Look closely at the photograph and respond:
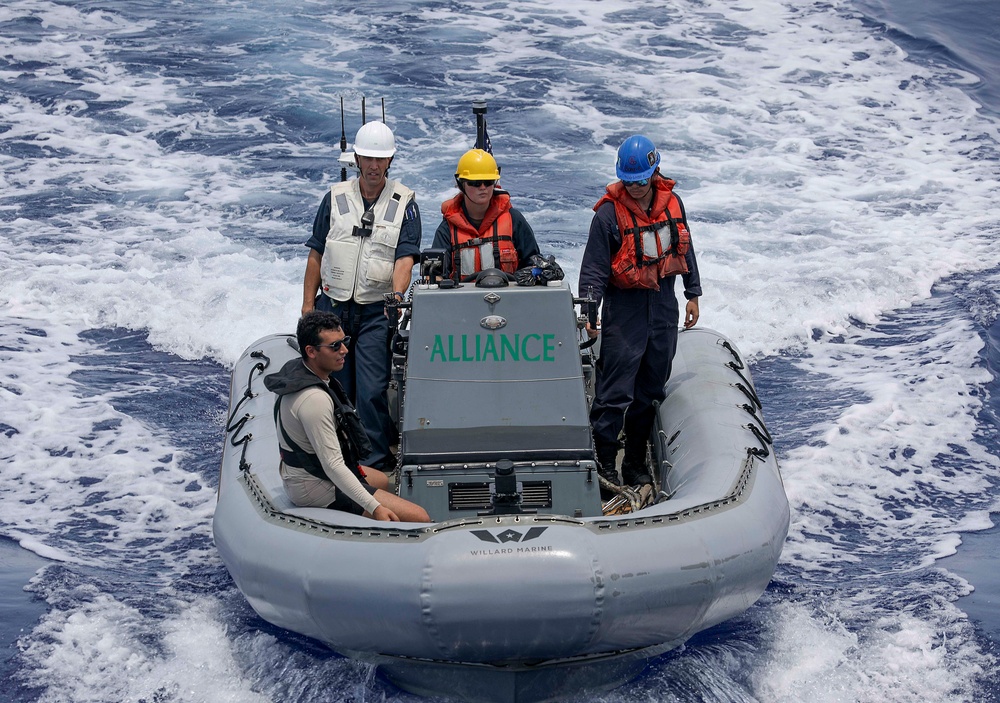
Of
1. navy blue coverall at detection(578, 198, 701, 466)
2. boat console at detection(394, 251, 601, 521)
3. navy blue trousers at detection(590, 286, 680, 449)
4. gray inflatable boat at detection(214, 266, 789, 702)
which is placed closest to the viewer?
gray inflatable boat at detection(214, 266, 789, 702)

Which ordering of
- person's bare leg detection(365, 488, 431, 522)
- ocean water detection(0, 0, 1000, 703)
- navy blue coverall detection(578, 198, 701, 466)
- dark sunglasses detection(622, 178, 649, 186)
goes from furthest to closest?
navy blue coverall detection(578, 198, 701, 466), dark sunglasses detection(622, 178, 649, 186), ocean water detection(0, 0, 1000, 703), person's bare leg detection(365, 488, 431, 522)

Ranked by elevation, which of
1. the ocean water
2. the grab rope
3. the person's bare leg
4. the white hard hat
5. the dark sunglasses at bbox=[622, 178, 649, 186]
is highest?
the white hard hat

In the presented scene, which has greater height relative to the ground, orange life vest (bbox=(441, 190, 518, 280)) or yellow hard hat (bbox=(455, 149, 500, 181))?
yellow hard hat (bbox=(455, 149, 500, 181))

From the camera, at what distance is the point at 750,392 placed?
6266mm

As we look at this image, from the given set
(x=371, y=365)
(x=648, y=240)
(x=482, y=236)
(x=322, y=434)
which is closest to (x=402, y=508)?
(x=322, y=434)

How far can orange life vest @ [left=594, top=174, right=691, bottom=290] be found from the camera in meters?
5.52

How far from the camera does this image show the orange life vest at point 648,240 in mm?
5516

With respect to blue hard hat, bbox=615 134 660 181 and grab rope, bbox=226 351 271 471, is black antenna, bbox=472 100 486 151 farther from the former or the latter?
grab rope, bbox=226 351 271 471

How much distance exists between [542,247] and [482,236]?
173 inches

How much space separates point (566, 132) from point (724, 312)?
3.78 m

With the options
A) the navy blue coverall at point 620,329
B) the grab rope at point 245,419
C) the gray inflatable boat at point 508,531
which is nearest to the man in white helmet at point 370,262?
the gray inflatable boat at point 508,531

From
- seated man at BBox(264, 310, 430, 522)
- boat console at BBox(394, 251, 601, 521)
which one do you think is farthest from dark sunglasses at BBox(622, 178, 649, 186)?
seated man at BBox(264, 310, 430, 522)

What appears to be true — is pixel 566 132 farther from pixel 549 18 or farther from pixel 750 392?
pixel 750 392

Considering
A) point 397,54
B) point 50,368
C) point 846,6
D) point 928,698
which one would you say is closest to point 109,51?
point 397,54
